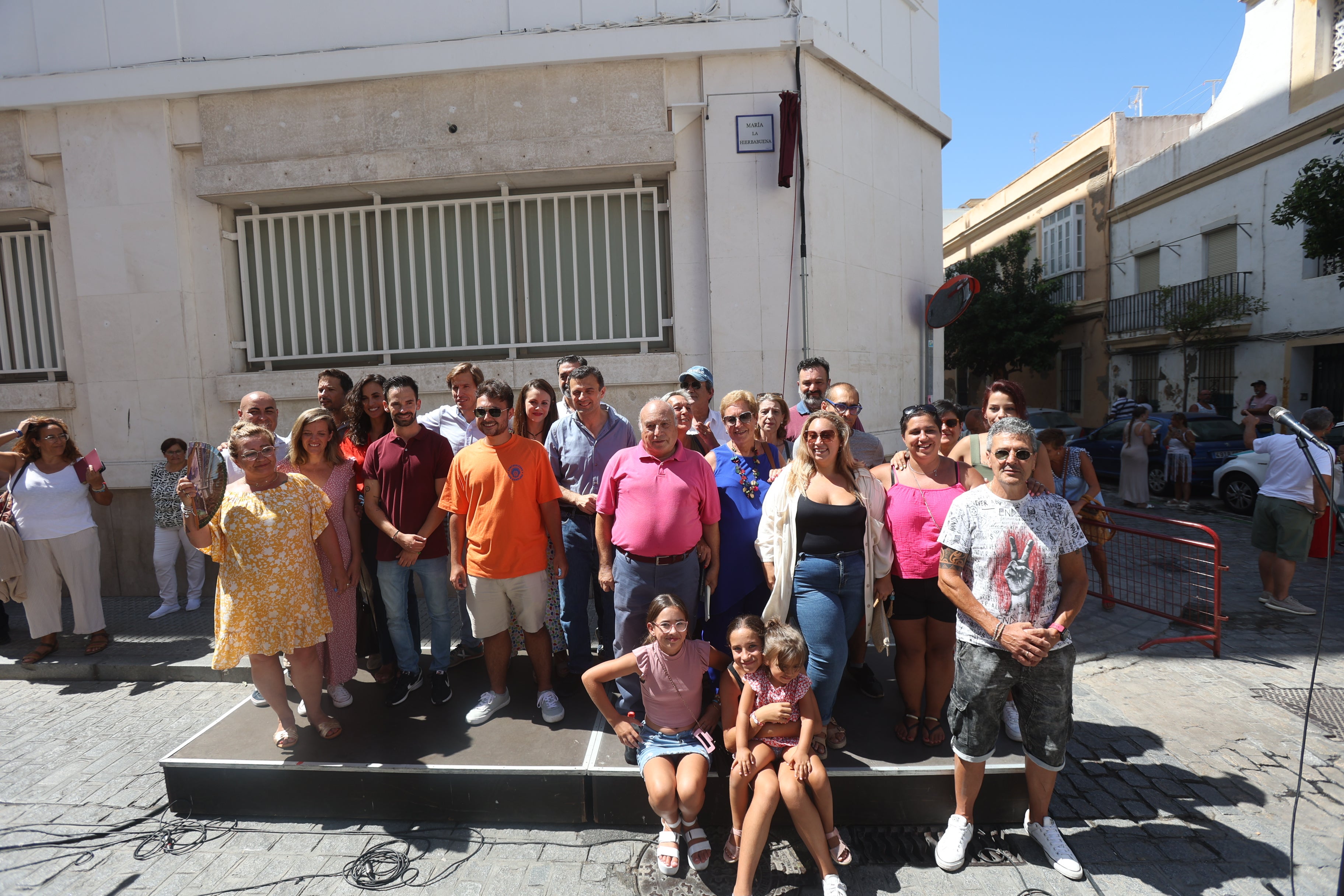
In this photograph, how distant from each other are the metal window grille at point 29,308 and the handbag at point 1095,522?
10.9 metres

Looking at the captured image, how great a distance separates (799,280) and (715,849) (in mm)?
5299

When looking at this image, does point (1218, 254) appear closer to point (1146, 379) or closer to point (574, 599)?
point (1146, 379)

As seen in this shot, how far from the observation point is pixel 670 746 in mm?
3439

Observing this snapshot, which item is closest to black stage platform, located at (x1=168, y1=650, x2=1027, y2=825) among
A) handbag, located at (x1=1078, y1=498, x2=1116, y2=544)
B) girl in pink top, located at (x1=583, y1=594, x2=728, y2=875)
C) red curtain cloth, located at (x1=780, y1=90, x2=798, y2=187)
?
girl in pink top, located at (x1=583, y1=594, x2=728, y2=875)

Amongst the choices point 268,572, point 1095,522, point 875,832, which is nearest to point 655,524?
point 875,832

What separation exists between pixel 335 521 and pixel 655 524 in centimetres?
202

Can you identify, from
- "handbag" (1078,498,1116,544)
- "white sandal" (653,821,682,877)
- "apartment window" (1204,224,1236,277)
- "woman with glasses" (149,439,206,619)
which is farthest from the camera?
"apartment window" (1204,224,1236,277)

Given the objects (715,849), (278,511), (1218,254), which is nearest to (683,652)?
(715,849)

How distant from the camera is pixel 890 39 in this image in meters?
8.32

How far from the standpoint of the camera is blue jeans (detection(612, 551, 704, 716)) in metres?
3.68

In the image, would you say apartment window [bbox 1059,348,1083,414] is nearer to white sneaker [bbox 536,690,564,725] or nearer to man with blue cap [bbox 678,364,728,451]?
man with blue cap [bbox 678,364,728,451]

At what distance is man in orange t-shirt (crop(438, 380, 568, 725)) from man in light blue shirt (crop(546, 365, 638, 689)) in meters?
0.20

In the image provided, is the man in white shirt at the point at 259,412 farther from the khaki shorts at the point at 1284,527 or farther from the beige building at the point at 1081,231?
the beige building at the point at 1081,231

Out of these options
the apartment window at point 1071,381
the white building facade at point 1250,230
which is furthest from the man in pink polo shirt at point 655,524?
the apartment window at point 1071,381
